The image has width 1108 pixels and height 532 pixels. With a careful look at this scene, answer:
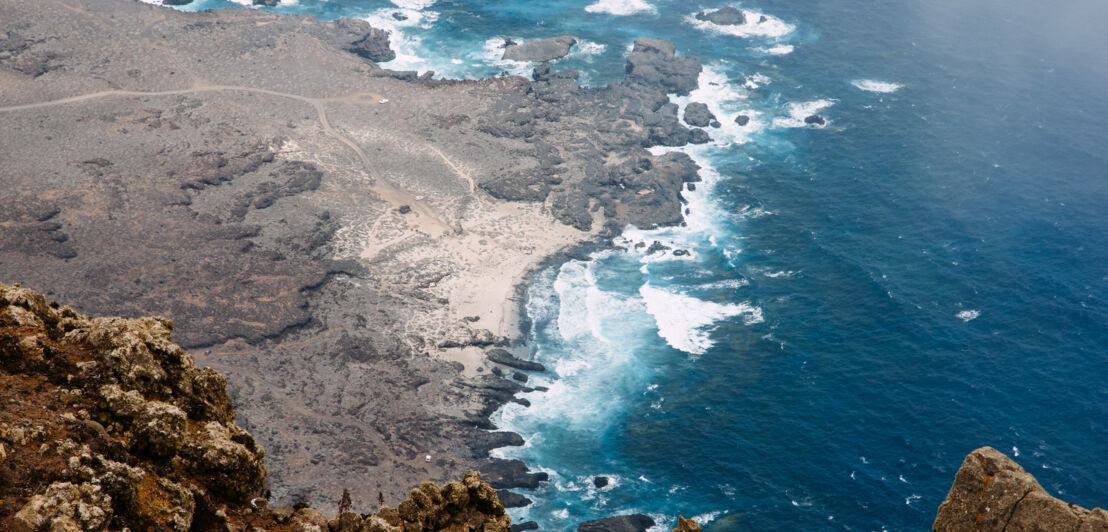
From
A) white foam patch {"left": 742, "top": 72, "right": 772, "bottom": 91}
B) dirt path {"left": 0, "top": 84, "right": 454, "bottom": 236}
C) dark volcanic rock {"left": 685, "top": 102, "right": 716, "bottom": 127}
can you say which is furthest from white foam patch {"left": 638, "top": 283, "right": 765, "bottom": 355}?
white foam patch {"left": 742, "top": 72, "right": 772, "bottom": 91}

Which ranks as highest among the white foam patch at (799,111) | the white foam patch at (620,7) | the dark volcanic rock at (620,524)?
the white foam patch at (620,7)

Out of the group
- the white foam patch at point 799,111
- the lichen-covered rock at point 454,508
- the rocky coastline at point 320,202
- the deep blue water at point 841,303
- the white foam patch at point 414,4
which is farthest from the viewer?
the white foam patch at point 414,4

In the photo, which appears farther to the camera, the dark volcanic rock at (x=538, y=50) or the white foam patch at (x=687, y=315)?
the dark volcanic rock at (x=538, y=50)

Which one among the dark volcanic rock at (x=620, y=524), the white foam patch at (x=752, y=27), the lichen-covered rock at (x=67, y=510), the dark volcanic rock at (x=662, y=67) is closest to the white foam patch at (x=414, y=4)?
the dark volcanic rock at (x=662, y=67)

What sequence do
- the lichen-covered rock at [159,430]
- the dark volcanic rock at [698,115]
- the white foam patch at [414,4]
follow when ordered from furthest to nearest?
the white foam patch at [414,4], the dark volcanic rock at [698,115], the lichen-covered rock at [159,430]

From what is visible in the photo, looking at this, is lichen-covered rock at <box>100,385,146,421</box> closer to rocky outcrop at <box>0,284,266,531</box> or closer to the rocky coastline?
rocky outcrop at <box>0,284,266,531</box>

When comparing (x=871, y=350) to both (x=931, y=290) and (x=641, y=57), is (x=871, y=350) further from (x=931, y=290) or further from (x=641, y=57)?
(x=641, y=57)

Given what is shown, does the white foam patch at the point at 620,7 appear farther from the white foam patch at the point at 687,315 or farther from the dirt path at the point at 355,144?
the white foam patch at the point at 687,315
